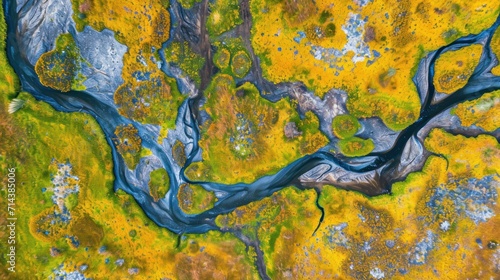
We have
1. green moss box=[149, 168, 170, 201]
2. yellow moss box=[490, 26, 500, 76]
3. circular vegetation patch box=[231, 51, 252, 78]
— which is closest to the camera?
yellow moss box=[490, 26, 500, 76]

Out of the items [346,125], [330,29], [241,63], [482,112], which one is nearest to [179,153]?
[241,63]

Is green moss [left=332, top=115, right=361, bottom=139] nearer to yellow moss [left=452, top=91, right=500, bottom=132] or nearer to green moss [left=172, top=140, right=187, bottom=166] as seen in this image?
yellow moss [left=452, top=91, right=500, bottom=132]

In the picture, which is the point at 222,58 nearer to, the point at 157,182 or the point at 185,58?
the point at 185,58

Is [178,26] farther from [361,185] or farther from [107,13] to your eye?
[361,185]

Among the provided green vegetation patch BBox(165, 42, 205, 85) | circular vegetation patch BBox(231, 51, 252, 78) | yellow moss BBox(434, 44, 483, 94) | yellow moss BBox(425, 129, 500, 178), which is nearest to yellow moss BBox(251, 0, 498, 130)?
circular vegetation patch BBox(231, 51, 252, 78)

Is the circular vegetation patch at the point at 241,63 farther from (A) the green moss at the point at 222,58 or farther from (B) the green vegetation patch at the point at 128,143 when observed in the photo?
(B) the green vegetation patch at the point at 128,143

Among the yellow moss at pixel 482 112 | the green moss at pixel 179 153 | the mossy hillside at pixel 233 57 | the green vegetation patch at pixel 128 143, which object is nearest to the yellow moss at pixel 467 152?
the yellow moss at pixel 482 112
